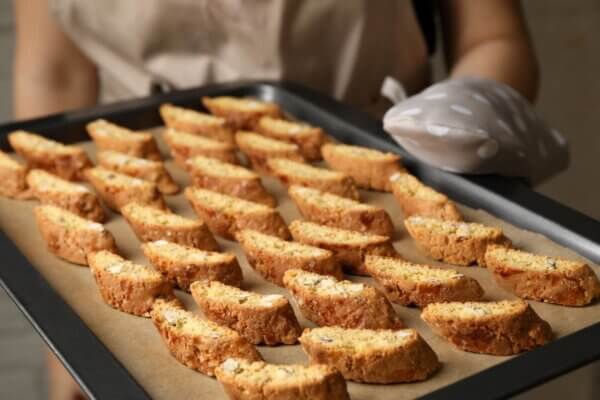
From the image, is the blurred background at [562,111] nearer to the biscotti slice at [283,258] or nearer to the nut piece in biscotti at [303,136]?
the nut piece in biscotti at [303,136]

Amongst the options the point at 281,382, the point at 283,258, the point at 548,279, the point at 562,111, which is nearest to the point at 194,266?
the point at 283,258

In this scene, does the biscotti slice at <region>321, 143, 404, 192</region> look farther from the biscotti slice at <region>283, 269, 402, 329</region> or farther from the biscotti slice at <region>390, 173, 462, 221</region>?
the biscotti slice at <region>283, 269, 402, 329</region>

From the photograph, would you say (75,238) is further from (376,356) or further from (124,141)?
(376,356)

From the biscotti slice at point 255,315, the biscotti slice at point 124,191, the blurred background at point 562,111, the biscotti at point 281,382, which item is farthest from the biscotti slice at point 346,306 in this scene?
the blurred background at point 562,111

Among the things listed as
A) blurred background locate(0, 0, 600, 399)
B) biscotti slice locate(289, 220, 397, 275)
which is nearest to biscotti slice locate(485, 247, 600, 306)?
biscotti slice locate(289, 220, 397, 275)

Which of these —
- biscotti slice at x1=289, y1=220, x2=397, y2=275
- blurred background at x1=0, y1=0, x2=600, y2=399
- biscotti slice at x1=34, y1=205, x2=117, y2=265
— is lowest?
blurred background at x1=0, y1=0, x2=600, y2=399

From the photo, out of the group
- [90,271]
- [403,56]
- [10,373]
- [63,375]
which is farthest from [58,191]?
[10,373]

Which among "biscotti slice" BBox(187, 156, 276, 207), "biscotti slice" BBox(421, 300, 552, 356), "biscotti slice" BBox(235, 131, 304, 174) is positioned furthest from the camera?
"biscotti slice" BBox(235, 131, 304, 174)
